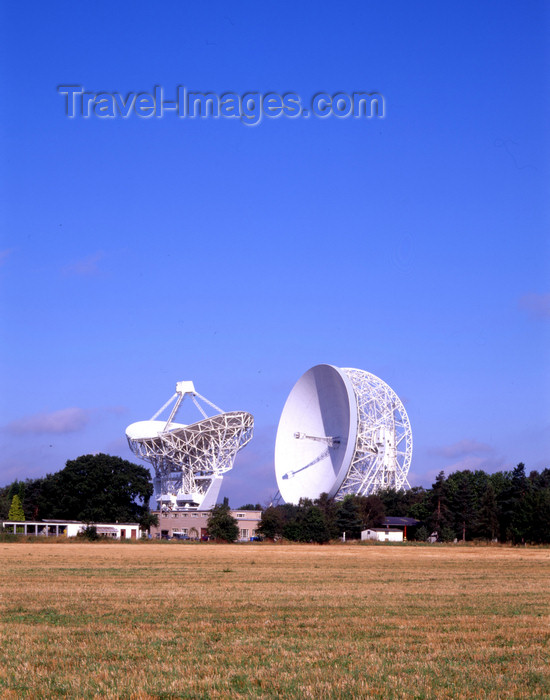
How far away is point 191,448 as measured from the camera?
3986 inches

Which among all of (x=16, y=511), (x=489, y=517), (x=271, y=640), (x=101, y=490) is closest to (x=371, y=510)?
(x=489, y=517)

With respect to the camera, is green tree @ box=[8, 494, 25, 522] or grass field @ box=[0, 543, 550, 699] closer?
grass field @ box=[0, 543, 550, 699]

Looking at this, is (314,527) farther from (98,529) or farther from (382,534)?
(98,529)

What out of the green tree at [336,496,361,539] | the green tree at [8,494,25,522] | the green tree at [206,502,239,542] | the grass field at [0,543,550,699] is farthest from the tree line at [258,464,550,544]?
the grass field at [0,543,550,699]

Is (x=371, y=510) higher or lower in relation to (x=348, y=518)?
higher

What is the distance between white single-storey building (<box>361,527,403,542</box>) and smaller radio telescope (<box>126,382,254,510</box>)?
1774 cm

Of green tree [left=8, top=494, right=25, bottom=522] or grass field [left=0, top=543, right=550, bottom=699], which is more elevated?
grass field [left=0, top=543, right=550, bottom=699]

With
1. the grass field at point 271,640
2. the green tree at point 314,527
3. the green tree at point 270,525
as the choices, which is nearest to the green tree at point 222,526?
the green tree at point 270,525

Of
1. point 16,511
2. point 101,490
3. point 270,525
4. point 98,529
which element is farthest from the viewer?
point 16,511

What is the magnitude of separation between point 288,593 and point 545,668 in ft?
40.6

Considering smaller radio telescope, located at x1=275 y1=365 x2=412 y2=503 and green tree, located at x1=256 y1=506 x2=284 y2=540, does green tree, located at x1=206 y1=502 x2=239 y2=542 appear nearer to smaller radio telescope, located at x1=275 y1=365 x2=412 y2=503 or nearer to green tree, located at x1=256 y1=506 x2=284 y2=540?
green tree, located at x1=256 y1=506 x2=284 y2=540

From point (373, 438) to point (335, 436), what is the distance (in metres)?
7.98

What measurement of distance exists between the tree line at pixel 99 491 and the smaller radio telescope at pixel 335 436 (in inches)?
1207

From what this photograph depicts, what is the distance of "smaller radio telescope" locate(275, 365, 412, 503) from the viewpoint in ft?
296
